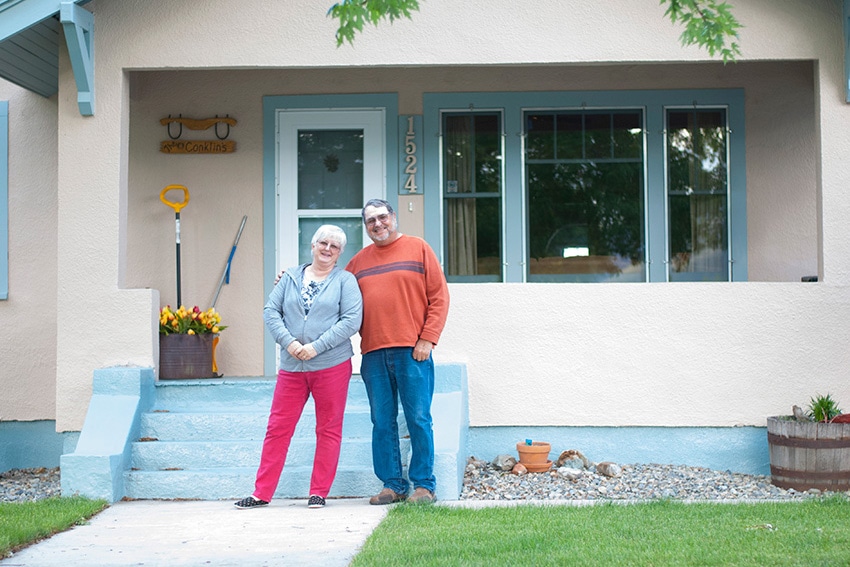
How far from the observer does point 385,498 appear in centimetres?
619

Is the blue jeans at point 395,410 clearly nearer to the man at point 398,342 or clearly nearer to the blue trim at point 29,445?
the man at point 398,342

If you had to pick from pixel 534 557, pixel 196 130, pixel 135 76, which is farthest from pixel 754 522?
pixel 135 76

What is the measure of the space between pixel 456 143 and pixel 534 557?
4.78m

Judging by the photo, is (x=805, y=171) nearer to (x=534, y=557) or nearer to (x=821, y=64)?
(x=821, y=64)

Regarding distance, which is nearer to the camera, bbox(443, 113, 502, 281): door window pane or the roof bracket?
the roof bracket

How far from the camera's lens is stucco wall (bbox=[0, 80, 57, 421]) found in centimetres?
845

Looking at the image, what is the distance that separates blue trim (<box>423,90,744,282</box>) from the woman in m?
2.52

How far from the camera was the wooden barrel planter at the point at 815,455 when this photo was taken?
6578 millimetres

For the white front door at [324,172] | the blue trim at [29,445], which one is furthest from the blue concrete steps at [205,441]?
the white front door at [324,172]

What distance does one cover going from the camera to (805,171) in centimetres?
857

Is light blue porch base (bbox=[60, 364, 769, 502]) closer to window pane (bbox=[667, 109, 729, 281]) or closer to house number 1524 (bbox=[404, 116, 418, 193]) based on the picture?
window pane (bbox=[667, 109, 729, 281])

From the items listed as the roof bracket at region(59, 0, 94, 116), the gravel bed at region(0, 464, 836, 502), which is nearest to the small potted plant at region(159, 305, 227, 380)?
the gravel bed at region(0, 464, 836, 502)

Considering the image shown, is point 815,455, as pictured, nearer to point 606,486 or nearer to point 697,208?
point 606,486

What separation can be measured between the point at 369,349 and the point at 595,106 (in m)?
3.53
